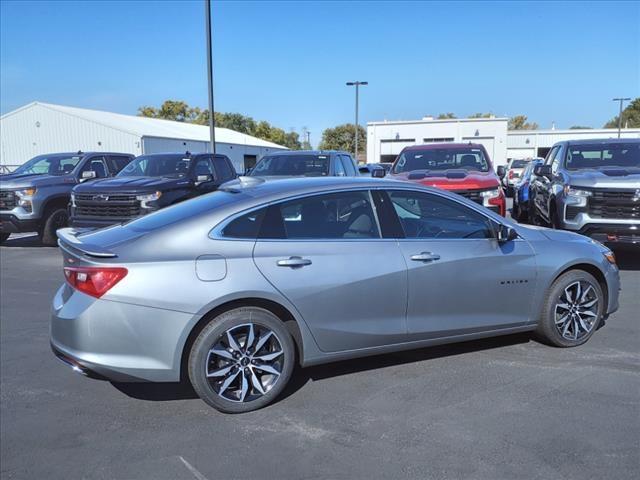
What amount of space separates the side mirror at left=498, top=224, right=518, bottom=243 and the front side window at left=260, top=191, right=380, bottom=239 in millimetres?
1109

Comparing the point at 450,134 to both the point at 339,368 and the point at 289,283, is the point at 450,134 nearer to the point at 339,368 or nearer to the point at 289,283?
the point at 339,368

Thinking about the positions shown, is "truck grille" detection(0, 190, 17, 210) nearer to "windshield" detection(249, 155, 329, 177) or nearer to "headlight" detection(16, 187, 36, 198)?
"headlight" detection(16, 187, 36, 198)

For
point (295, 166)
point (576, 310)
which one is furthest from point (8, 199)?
point (576, 310)

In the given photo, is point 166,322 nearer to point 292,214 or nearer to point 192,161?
point 292,214

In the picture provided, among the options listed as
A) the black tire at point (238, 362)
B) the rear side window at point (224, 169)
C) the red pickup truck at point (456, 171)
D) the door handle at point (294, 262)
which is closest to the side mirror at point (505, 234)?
the door handle at point (294, 262)

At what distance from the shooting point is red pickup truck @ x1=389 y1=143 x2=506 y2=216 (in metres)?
8.45

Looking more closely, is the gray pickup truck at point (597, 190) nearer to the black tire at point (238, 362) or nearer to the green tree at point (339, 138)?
the black tire at point (238, 362)

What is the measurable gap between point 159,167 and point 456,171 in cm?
586

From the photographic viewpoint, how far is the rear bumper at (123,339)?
318 centimetres

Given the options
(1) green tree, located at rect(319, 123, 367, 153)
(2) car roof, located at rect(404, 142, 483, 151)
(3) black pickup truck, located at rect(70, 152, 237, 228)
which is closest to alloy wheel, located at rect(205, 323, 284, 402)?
(3) black pickup truck, located at rect(70, 152, 237, 228)

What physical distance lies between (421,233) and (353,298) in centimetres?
86

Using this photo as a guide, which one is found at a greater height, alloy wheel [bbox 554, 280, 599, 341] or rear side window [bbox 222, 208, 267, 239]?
rear side window [bbox 222, 208, 267, 239]

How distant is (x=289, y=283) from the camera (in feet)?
11.4

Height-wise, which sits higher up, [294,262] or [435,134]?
[435,134]
